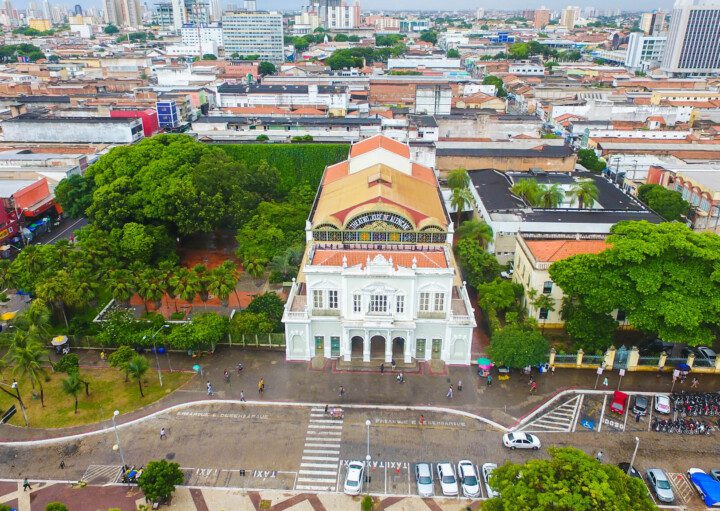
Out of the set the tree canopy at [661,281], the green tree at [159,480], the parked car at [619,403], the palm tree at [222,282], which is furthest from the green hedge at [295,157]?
the green tree at [159,480]

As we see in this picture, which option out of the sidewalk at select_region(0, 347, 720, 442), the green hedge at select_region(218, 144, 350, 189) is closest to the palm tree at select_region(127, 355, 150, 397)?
the sidewalk at select_region(0, 347, 720, 442)

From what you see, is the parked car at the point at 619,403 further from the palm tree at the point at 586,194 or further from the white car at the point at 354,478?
the palm tree at the point at 586,194

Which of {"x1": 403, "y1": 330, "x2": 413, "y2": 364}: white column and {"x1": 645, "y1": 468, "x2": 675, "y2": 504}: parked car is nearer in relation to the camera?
{"x1": 645, "y1": 468, "x2": 675, "y2": 504}: parked car

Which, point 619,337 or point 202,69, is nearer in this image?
point 619,337

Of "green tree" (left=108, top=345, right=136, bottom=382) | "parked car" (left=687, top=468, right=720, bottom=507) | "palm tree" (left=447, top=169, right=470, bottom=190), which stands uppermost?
"palm tree" (left=447, top=169, right=470, bottom=190)

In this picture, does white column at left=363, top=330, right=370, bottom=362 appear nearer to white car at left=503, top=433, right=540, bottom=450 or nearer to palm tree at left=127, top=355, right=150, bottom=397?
white car at left=503, top=433, right=540, bottom=450

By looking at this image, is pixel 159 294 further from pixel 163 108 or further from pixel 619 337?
pixel 163 108

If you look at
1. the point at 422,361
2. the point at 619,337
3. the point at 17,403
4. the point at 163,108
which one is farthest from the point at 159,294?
the point at 163,108
